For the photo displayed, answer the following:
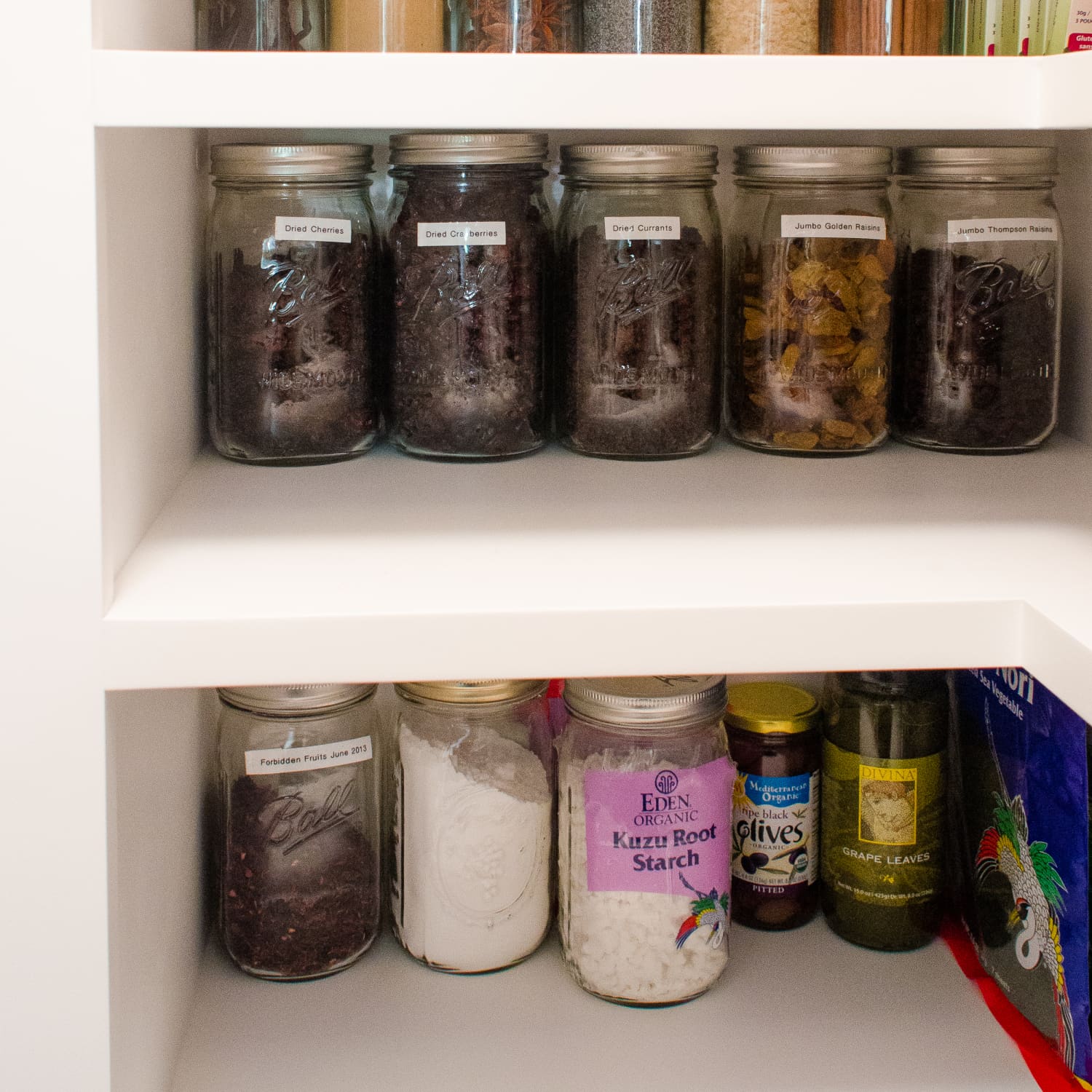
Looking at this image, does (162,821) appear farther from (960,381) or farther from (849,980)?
(960,381)

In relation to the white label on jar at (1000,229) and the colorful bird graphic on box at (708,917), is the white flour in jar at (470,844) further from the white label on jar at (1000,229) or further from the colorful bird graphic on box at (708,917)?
the white label on jar at (1000,229)

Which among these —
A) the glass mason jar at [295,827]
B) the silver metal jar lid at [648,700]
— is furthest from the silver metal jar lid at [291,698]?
the silver metal jar lid at [648,700]

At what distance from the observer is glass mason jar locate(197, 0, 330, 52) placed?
0.86 metres

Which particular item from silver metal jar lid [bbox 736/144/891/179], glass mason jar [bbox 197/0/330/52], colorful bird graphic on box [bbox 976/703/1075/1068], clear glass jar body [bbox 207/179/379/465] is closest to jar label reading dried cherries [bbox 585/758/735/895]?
colorful bird graphic on box [bbox 976/703/1075/1068]

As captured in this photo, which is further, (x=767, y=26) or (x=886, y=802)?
(x=886, y=802)

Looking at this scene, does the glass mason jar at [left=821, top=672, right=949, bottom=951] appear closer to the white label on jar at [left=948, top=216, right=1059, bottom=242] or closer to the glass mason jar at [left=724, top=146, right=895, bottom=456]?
the glass mason jar at [left=724, top=146, right=895, bottom=456]

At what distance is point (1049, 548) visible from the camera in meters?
0.77

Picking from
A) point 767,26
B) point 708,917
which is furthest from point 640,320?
point 708,917

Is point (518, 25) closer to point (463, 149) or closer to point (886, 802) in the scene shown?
point (463, 149)

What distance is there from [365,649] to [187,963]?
0.39 m

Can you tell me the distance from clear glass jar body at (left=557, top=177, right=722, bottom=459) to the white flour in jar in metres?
0.26

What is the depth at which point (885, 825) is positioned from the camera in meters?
0.94

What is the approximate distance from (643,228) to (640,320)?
0.07 m

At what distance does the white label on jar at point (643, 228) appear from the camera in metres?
Answer: 0.92
